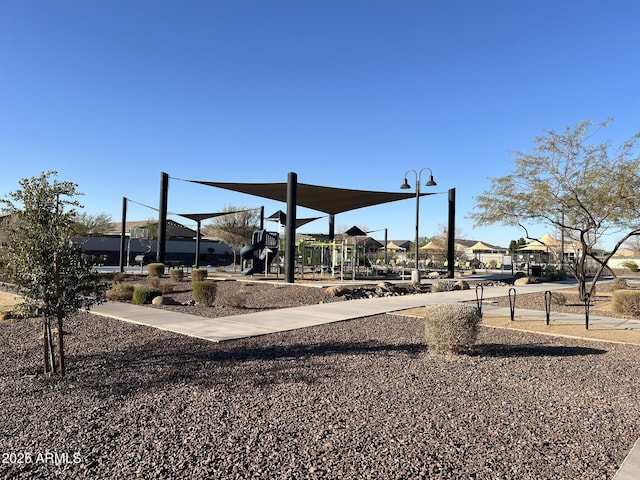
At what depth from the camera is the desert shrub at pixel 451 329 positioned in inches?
268

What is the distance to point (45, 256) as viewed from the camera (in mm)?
5434

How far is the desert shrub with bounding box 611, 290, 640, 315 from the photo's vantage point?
11836 mm

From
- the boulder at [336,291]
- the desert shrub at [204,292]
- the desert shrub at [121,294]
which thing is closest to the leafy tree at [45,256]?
the desert shrub at [204,292]

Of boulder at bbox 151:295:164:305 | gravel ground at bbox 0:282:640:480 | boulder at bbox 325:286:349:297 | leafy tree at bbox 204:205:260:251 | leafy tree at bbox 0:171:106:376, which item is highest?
leafy tree at bbox 204:205:260:251

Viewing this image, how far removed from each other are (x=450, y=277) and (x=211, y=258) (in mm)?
31693

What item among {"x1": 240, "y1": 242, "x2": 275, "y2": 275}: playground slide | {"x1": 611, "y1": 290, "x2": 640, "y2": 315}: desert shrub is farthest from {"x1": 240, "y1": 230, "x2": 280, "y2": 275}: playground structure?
{"x1": 611, "y1": 290, "x2": 640, "y2": 315}: desert shrub

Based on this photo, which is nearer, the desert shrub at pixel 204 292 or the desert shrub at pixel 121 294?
the desert shrub at pixel 204 292

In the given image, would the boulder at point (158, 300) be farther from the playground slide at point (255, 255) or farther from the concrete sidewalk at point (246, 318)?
the playground slide at point (255, 255)

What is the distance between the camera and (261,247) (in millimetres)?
24562

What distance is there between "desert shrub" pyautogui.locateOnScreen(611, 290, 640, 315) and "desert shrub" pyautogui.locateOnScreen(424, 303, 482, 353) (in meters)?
7.36

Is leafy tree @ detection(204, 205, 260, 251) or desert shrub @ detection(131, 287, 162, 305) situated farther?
leafy tree @ detection(204, 205, 260, 251)

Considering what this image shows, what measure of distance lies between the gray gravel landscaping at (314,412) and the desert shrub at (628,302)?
17.5 feet

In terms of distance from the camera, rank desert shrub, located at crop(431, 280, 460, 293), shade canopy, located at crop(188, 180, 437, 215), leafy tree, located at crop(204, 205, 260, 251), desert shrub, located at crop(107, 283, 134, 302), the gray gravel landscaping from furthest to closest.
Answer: leafy tree, located at crop(204, 205, 260, 251) → shade canopy, located at crop(188, 180, 437, 215) → desert shrub, located at crop(431, 280, 460, 293) → desert shrub, located at crop(107, 283, 134, 302) → the gray gravel landscaping

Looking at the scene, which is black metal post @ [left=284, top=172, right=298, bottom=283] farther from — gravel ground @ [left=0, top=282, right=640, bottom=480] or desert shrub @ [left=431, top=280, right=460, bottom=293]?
gravel ground @ [left=0, top=282, right=640, bottom=480]
